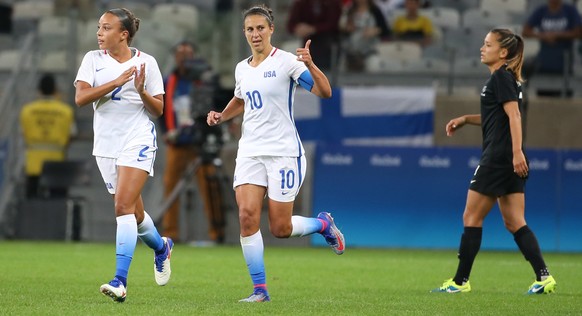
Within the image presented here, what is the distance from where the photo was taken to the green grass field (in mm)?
8539

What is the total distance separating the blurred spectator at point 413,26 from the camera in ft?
65.2

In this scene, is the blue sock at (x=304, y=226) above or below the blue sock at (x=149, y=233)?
above

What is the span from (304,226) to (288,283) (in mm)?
1590

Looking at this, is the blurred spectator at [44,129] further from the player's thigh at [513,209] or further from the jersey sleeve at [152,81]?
the player's thigh at [513,209]

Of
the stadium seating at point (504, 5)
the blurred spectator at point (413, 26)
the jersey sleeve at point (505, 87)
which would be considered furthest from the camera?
the stadium seating at point (504, 5)

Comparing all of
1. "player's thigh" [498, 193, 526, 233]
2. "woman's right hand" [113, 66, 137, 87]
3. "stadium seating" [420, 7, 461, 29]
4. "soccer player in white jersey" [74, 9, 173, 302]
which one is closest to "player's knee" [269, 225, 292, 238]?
"soccer player in white jersey" [74, 9, 173, 302]

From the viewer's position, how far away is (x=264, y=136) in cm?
905

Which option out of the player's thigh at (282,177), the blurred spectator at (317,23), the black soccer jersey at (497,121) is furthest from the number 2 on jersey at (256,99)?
the blurred spectator at (317,23)

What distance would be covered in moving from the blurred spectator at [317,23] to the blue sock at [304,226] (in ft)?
32.0

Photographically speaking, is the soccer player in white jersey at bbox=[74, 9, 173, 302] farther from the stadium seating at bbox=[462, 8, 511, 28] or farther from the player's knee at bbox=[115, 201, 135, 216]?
the stadium seating at bbox=[462, 8, 511, 28]

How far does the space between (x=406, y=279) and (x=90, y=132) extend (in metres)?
9.87

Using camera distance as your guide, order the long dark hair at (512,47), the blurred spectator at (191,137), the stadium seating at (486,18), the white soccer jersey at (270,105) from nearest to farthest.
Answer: the white soccer jersey at (270,105)
the long dark hair at (512,47)
the blurred spectator at (191,137)
the stadium seating at (486,18)

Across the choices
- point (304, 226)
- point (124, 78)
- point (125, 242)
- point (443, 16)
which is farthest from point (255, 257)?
point (443, 16)

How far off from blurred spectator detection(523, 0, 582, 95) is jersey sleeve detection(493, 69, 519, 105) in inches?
361
